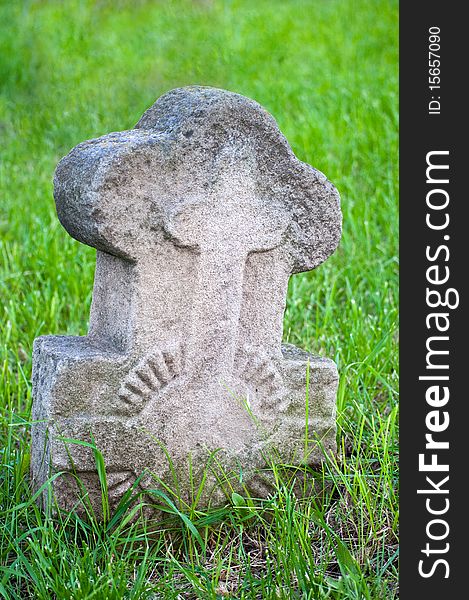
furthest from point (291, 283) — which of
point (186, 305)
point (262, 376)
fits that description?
point (186, 305)

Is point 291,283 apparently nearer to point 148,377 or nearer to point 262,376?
point 262,376

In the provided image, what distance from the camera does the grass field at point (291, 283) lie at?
7.73ft

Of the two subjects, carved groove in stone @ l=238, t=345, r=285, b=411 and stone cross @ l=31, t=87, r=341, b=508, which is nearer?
stone cross @ l=31, t=87, r=341, b=508

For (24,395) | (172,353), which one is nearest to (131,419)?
(172,353)

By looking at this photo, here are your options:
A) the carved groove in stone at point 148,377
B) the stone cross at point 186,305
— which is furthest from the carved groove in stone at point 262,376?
the carved groove in stone at point 148,377

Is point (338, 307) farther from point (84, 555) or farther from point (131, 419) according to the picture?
point (84, 555)

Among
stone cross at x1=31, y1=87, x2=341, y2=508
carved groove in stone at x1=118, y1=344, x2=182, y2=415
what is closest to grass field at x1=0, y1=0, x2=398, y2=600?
stone cross at x1=31, y1=87, x2=341, y2=508

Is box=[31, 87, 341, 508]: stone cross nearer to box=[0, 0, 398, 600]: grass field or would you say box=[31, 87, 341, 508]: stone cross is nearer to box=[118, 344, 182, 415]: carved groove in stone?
box=[118, 344, 182, 415]: carved groove in stone

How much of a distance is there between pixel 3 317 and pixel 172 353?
1.57m

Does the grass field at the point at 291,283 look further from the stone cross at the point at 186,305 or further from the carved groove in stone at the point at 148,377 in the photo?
the carved groove in stone at the point at 148,377

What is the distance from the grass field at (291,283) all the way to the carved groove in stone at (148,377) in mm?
301

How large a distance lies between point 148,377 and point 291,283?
1.82 metres

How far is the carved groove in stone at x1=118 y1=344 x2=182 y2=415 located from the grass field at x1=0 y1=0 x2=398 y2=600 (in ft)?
0.99

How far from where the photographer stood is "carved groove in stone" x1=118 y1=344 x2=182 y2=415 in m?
2.49
